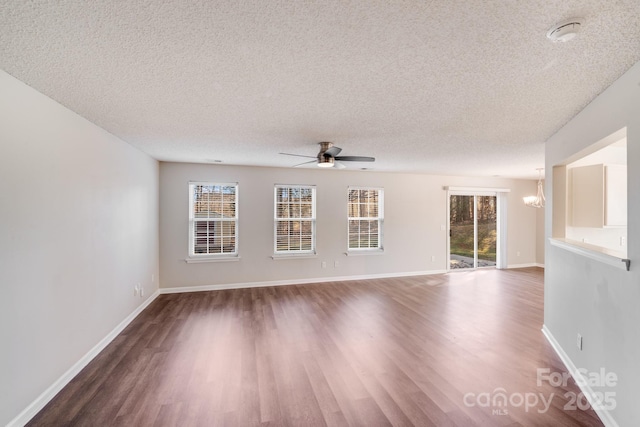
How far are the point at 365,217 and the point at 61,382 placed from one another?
205 inches

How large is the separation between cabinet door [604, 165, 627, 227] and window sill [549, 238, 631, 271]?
3.85ft

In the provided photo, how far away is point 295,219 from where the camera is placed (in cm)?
559

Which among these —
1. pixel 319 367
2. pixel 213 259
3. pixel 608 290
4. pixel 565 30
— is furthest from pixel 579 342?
pixel 213 259

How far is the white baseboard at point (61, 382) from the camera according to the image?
1.84 meters

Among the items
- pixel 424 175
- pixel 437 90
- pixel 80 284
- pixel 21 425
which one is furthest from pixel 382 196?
pixel 21 425

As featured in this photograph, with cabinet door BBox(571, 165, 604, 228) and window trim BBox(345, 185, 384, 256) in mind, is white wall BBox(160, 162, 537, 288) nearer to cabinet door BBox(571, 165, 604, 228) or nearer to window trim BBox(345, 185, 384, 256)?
window trim BBox(345, 185, 384, 256)

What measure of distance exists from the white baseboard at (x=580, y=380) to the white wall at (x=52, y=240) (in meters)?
4.02

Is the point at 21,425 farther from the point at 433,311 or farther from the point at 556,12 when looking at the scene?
the point at 433,311

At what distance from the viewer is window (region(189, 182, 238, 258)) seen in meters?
5.08

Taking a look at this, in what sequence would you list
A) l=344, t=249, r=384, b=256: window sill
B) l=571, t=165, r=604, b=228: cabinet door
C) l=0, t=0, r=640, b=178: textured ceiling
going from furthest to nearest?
l=344, t=249, r=384, b=256: window sill < l=571, t=165, r=604, b=228: cabinet door < l=0, t=0, r=640, b=178: textured ceiling

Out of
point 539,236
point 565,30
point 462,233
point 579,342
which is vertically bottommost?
point 579,342

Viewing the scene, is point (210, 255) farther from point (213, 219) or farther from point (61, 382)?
point (61, 382)

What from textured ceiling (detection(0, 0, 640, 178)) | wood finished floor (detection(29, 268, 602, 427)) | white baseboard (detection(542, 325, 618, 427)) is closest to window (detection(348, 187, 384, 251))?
wood finished floor (detection(29, 268, 602, 427))

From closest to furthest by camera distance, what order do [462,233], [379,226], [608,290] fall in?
[608,290] → [379,226] → [462,233]
